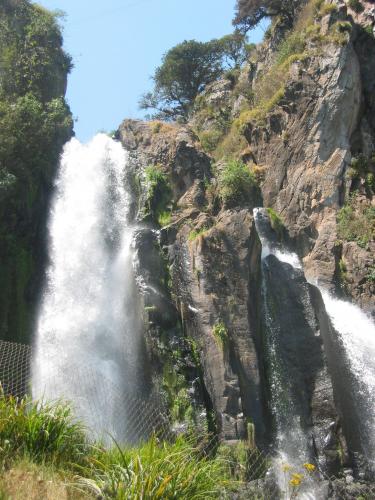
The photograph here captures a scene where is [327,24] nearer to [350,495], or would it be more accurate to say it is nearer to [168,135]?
[168,135]

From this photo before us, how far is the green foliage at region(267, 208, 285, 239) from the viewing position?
Answer: 61.8 feet

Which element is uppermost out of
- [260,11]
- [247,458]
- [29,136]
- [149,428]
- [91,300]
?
[260,11]

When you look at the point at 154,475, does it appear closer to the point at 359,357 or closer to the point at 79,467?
the point at 79,467

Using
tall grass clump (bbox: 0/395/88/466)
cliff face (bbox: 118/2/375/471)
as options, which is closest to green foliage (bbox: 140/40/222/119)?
cliff face (bbox: 118/2/375/471)

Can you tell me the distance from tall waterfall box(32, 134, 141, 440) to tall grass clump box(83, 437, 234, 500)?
4203 millimetres

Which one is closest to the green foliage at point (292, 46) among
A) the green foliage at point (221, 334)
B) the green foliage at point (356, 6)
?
the green foliage at point (356, 6)

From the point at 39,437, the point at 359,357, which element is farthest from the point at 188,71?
the point at 39,437

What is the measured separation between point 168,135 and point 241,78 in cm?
1197

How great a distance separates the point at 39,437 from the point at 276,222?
44.7 ft

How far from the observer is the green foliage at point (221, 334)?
13.3 meters

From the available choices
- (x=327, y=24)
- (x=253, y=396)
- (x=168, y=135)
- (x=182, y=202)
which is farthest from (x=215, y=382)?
(x=327, y=24)

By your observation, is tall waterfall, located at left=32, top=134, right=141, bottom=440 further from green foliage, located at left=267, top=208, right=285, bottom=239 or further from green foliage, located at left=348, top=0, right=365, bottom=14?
green foliage, located at left=348, top=0, right=365, bottom=14

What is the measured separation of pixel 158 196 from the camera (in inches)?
690

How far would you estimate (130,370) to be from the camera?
1386 cm
